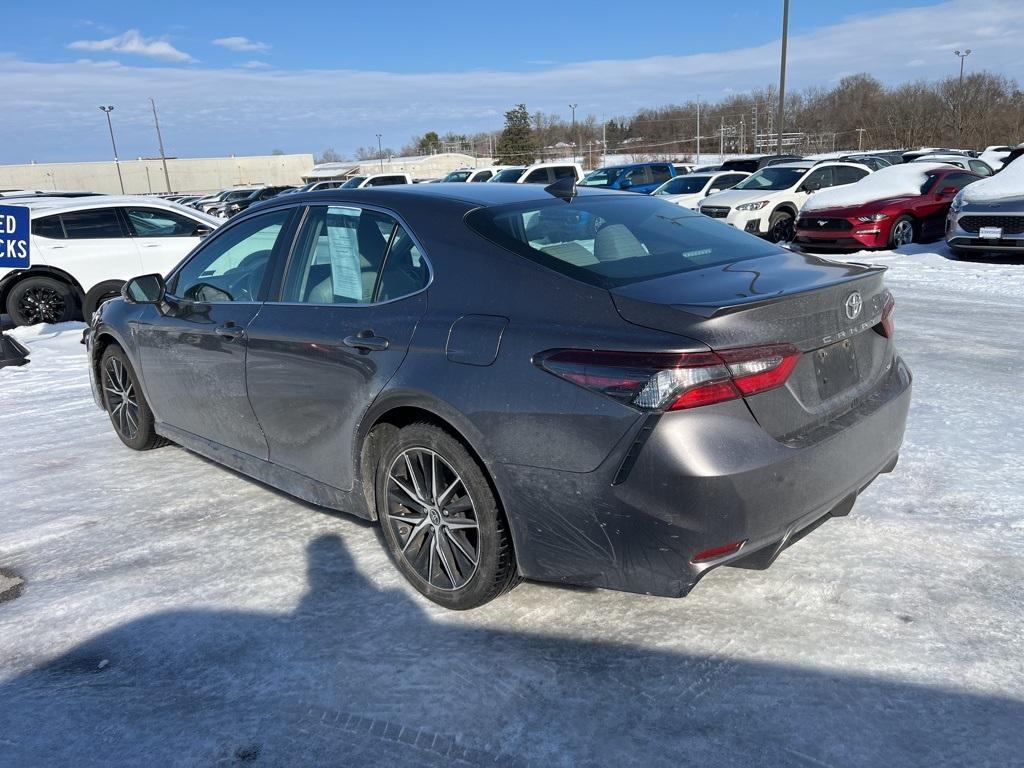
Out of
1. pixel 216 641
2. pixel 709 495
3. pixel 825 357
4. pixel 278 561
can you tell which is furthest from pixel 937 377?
pixel 216 641

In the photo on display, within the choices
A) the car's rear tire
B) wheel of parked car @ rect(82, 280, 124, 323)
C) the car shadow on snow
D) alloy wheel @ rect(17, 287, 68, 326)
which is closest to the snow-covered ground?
the car shadow on snow

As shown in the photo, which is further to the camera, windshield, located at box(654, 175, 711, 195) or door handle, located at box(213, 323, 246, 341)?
windshield, located at box(654, 175, 711, 195)

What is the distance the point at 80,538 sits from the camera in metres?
4.18

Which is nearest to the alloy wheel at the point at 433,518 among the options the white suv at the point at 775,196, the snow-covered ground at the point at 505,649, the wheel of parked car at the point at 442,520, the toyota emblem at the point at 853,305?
the wheel of parked car at the point at 442,520

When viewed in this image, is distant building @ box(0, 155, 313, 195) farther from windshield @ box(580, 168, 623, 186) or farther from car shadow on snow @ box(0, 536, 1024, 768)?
car shadow on snow @ box(0, 536, 1024, 768)

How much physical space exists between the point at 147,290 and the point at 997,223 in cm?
1158

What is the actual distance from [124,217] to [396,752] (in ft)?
34.1

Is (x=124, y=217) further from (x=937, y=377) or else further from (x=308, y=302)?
(x=937, y=377)

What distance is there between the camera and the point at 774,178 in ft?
58.5

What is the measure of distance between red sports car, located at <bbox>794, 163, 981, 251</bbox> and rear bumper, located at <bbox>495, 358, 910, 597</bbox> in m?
12.1

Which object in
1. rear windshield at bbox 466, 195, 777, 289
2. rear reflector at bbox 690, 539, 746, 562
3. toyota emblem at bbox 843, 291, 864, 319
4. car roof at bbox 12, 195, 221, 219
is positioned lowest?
rear reflector at bbox 690, 539, 746, 562

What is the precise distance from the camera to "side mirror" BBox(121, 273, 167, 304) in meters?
4.84

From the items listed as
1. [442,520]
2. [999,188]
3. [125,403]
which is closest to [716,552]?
[442,520]

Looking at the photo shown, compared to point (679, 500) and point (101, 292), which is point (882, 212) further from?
point (679, 500)
